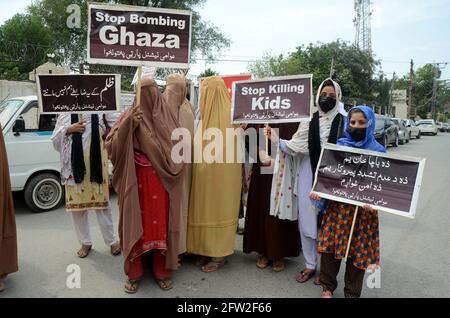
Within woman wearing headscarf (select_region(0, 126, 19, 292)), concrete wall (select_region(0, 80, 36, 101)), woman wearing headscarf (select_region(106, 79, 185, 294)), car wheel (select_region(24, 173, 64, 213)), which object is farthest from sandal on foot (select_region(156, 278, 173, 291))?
concrete wall (select_region(0, 80, 36, 101))

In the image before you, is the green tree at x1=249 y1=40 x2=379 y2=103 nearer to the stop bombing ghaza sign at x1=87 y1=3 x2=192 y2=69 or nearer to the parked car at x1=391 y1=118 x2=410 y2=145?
the parked car at x1=391 y1=118 x2=410 y2=145

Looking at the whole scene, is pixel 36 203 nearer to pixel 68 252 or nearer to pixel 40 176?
pixel 40 176

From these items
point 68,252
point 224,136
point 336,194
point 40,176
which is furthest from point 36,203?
point 336,194

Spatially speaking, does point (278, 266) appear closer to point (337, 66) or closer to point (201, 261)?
point (201, 261)

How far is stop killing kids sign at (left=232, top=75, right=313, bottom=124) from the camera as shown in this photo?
3.43m

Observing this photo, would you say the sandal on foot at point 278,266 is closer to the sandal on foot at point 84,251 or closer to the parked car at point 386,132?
the sandal on foot at point 84,251

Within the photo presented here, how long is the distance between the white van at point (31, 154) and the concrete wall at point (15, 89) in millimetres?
8818

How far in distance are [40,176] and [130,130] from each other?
3417 millimetres

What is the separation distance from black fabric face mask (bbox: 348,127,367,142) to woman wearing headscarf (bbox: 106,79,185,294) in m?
1.54

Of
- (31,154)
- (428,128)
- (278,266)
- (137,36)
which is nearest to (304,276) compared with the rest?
(278,266)

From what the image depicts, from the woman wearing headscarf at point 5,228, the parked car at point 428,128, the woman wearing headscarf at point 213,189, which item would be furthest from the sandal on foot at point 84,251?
the parked car at point 428,128

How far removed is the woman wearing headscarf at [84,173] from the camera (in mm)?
3971

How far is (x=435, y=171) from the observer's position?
34.3 feet

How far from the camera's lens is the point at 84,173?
13.2ft
